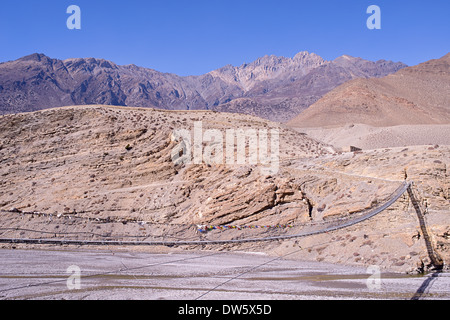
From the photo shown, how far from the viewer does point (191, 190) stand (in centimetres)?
2167

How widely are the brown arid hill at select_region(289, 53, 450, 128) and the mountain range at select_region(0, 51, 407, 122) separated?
39663 mm

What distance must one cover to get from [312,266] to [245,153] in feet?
33.2

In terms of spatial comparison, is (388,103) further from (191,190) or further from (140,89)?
(140,89)

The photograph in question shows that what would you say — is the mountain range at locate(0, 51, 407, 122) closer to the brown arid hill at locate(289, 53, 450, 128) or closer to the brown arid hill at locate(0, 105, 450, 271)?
the brown arid hill at locate(289, 53, 450, 128)

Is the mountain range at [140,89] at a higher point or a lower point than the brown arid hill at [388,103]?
higher

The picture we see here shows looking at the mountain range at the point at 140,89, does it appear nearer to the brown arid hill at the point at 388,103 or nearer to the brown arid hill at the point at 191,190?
the brown arid hill at the point at 388,103

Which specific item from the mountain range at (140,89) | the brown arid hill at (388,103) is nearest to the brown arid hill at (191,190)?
A: the brown arid hill at (388,103)

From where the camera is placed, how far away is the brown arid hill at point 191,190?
14969 mm

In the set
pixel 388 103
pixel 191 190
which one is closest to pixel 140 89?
pixel 388 103

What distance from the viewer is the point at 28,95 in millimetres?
137375

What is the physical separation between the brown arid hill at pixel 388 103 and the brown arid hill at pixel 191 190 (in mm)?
45399

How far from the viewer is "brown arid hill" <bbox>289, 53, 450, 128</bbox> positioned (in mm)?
69188
